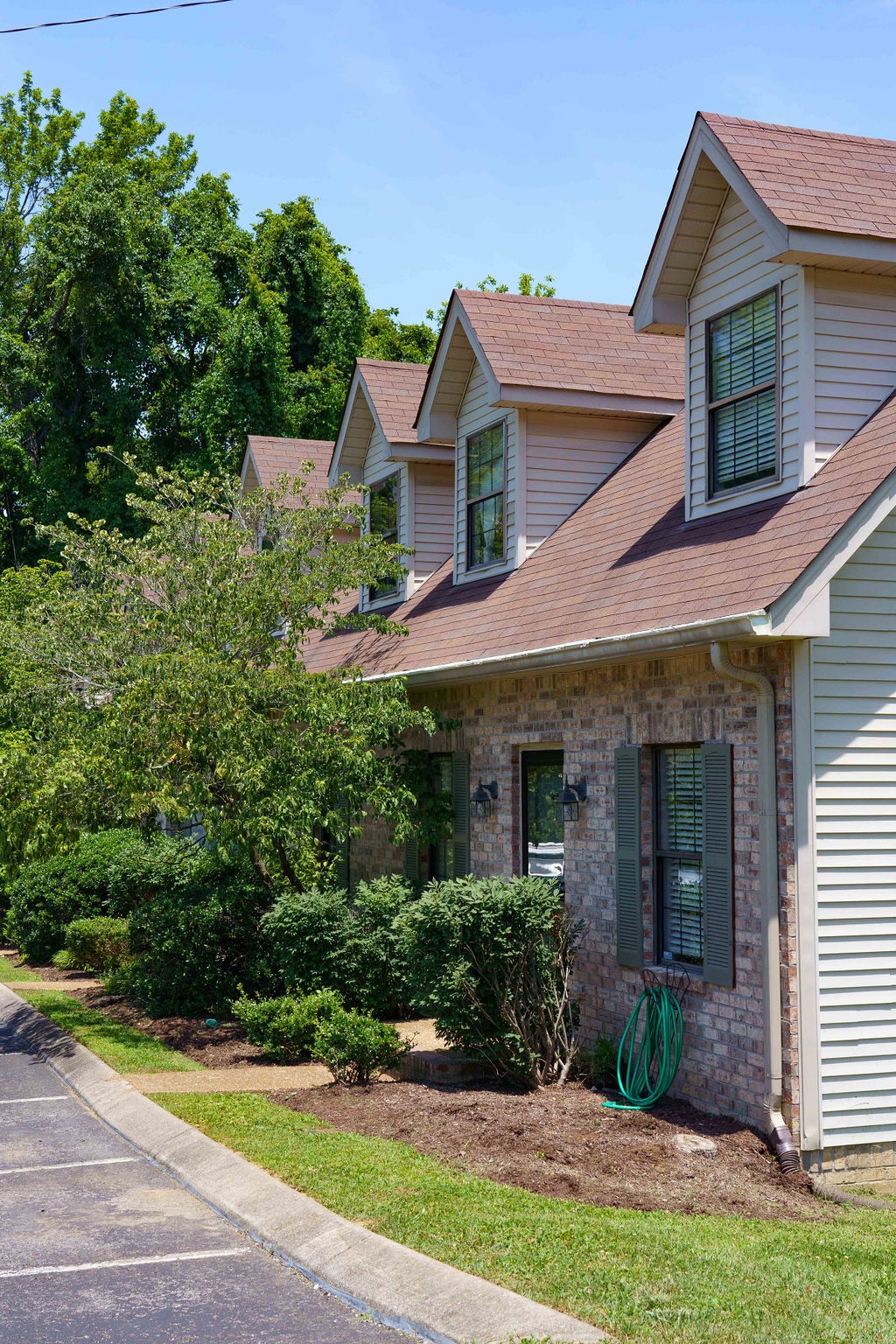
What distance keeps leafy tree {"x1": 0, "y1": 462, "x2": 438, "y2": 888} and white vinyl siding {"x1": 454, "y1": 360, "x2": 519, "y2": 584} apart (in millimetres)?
1180

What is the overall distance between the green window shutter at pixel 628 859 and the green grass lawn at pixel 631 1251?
108 inches

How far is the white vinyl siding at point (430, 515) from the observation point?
1717 centimetres

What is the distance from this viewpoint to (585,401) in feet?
47.4

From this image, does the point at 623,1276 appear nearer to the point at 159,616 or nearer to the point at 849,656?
the point at 849,656

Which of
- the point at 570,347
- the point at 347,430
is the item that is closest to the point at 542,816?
the point at 570,347

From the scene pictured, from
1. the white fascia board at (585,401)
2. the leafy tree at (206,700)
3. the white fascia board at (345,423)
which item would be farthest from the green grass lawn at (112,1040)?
the white fascia board at (345,423)

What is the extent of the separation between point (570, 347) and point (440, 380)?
1.57m

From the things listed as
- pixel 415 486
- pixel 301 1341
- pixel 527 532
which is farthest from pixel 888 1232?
pixel 415 486

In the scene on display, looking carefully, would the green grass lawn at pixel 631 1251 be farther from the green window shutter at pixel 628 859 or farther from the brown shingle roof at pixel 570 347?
the brown shingle roof at pixel 570 347

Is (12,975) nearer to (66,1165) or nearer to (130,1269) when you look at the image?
(66,1165)

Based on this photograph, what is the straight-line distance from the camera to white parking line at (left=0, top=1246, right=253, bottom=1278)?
21.9ft

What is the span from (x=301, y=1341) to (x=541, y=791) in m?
7.17

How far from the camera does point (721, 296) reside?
1144cm

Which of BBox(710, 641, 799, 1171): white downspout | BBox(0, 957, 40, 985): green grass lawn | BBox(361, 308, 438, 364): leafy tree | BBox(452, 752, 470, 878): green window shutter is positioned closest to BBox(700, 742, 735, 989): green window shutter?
BBox(710, 641, 799, 1171): white downspout
